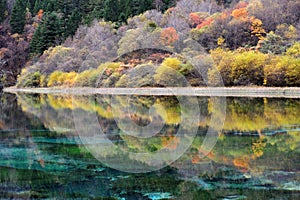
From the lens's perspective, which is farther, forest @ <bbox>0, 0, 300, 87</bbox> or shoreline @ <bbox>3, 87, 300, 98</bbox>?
forest @ <bbox>0, 0, 300, 87</bbox>

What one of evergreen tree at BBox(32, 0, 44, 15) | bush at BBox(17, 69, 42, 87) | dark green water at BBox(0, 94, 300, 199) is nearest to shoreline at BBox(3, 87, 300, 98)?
dark green water at BBox(0, 94, 300, 199)

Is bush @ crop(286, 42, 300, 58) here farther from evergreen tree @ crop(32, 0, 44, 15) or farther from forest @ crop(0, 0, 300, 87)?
evergreen tree @ crop(32, 0, 44, 15)

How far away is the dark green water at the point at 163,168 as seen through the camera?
263 inches

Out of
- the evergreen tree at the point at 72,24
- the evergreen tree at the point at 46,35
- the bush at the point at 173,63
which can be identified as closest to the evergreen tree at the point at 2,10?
the evergreen tree at the point at 46,35

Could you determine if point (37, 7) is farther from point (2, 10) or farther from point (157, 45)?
point (157, 45)

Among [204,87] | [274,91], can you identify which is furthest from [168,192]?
A: [204,87]

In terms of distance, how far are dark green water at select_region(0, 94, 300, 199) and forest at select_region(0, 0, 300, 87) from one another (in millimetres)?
15558

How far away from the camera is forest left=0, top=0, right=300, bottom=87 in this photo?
99.4ft

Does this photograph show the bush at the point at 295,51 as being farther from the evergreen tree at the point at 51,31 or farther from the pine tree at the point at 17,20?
the pine tree at the point at 17,20

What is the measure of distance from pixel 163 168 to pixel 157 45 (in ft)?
116

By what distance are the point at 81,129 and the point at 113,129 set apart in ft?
3.22

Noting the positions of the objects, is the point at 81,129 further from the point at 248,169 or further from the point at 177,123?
the point at 248,169

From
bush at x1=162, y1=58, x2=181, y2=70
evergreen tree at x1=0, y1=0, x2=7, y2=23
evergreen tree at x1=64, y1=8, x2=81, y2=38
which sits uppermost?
evergreen tree at x1=0, y1=0, x2=7, y2=23

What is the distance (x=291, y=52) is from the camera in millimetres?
29828
